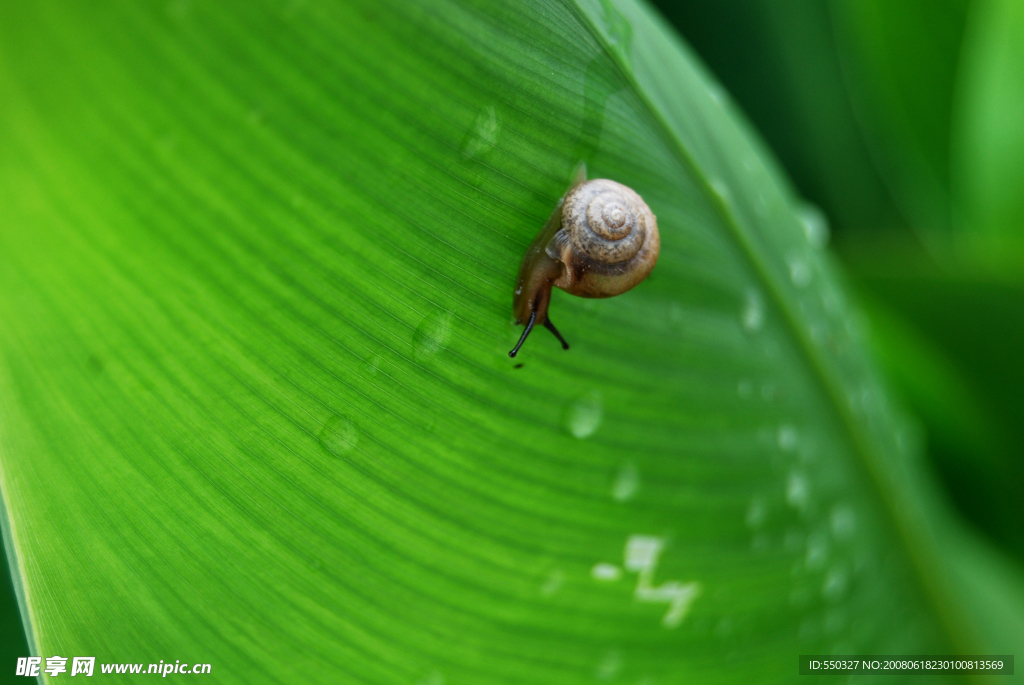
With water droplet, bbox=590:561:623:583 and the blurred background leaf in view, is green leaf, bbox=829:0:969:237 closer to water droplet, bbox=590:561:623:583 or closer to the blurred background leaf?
the blurred background leaf

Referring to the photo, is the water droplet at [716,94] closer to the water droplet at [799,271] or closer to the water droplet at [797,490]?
the water droplet at [799,271]

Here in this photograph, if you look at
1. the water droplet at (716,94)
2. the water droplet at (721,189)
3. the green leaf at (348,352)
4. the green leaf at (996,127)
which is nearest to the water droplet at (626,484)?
the green leaf at (348,352)

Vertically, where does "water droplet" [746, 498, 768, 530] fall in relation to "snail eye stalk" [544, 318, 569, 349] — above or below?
below

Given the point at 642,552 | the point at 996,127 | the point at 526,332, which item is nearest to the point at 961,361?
the point at 996,127

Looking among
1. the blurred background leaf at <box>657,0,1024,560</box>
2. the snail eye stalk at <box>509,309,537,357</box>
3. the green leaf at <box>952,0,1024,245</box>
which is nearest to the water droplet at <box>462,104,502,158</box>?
the snail eye stalk at <box>509,309,537,357</box>

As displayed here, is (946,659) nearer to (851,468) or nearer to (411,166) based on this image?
(851,468)

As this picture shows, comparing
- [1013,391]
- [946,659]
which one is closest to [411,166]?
→ [946,659]

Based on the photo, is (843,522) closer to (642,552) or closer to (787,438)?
(787,438)
